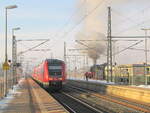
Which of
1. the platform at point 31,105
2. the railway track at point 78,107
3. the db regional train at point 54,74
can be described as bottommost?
the railway track at point 78,107

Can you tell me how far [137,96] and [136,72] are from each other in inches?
947

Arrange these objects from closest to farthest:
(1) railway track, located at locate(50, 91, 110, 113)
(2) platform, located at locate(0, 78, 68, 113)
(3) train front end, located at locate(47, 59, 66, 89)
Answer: (2) platform, located at locate(0, 78, 68, 113) < (1) railway track, located at locate(50, 91, 110, 113) < (3) train front end, located at locate(47, 59, 66, 89)

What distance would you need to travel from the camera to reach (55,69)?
38.4 meters

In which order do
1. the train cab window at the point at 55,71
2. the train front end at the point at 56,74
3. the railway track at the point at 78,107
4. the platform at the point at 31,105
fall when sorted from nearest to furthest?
the platform at the point at 31,105 < the railway track at the point at 78,107 < the train front end at the point at 56,74 < the train cab window at the point at 55,71

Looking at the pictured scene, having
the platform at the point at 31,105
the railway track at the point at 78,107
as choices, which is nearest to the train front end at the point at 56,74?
the platform at the point at 31,105

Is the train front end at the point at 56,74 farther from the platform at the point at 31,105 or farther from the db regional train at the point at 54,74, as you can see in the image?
the platform at the point at 31,105

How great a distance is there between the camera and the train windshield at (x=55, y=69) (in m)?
38.2

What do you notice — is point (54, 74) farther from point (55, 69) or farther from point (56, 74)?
point (55, 69)

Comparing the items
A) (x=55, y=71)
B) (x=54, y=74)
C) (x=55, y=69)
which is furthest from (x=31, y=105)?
(x=55, y=69)

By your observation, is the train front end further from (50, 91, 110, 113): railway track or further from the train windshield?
(50, 91, 110, 113): railway track

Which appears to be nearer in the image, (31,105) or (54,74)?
(31,105)

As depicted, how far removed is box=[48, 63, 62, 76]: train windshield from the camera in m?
38.2

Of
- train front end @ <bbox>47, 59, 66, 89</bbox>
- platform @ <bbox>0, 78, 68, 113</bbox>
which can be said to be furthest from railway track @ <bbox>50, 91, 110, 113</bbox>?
train front end @ <bbox>47, 59, 66, 89</bbox>

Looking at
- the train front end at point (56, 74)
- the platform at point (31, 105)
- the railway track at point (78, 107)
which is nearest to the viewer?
the platform at point (31, 105)
